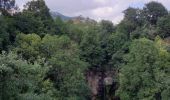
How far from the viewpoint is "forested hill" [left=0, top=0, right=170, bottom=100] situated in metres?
42.8

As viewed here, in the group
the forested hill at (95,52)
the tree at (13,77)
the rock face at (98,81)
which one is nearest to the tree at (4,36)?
the forested hill at (95,52)

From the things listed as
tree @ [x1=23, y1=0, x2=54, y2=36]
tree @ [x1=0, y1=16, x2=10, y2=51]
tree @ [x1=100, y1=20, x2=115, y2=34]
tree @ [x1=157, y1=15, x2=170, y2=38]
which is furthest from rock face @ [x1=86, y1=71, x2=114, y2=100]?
tree @ [x1=0, y1=16, x2=10, y2=51]

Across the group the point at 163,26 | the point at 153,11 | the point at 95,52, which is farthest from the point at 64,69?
the point at 153,11

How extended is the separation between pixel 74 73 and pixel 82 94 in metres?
3.56

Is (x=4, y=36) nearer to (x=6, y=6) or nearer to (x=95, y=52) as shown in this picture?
(x=6, y=6)

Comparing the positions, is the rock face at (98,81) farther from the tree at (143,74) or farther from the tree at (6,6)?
the tree at (6,6)

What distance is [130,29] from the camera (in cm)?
6225

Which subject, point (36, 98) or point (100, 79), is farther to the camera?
point (100, 79)

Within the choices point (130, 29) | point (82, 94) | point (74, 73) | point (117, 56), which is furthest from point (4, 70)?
point (130, 29)

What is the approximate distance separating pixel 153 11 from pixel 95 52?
1453cm

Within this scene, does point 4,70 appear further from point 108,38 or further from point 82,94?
point 108,38

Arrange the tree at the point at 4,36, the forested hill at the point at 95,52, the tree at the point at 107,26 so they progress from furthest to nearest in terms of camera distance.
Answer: the tree at the point at 107,26 → the tree at the point at 4,36 → the forested hill at the point at 95,52

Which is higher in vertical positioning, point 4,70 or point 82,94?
point 4,70

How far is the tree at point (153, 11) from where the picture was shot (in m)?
65.1
